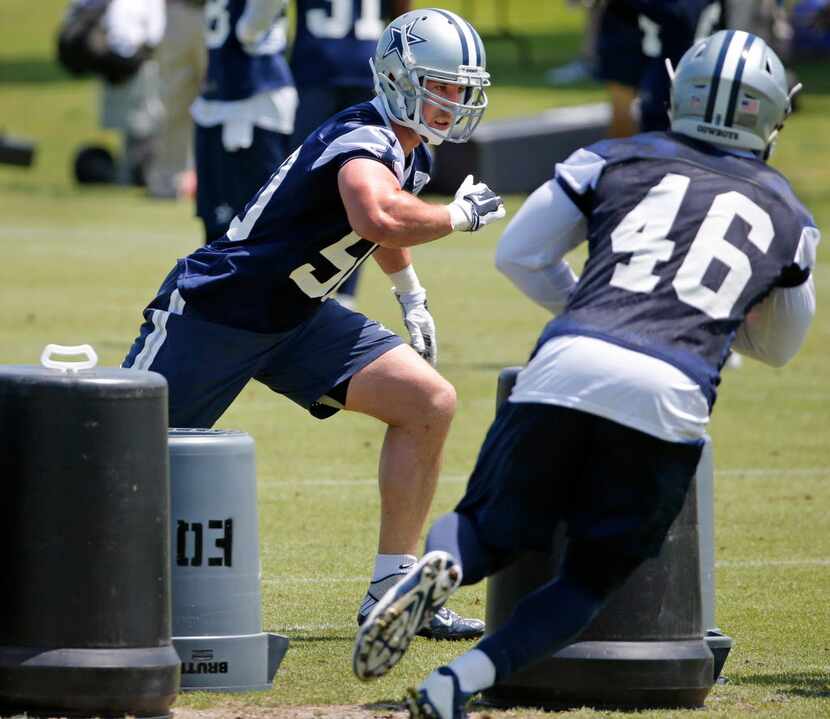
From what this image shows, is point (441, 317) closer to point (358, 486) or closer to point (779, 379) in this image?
point (779, 379)

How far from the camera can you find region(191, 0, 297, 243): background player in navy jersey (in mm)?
11188

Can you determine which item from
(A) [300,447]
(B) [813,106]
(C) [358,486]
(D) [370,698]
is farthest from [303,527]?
(B) [813,106]

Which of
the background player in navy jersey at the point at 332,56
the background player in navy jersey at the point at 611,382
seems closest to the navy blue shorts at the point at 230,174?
the background player in navy jersey at the point at 332,56

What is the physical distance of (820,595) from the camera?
22.7ft

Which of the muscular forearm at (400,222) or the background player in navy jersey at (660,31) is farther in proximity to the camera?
the background player in navy jersey at (660,31)

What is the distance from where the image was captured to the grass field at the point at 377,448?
5.80 m

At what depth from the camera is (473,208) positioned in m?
5.89

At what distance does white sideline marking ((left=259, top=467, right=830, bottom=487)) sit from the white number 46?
161 inches

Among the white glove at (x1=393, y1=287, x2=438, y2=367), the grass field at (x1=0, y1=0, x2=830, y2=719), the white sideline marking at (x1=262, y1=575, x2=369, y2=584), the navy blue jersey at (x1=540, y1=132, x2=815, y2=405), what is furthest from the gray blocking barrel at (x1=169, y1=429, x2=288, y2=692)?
the white sideline marking at (x1=262, y1=575, x2=369, y2=584)

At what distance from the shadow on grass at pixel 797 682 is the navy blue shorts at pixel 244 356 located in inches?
61.4

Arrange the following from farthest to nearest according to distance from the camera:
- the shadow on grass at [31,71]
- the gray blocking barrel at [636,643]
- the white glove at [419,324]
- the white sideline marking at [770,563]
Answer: the shadow on grass at [31,71]
the white sideline marking at [770,563]
the white glove at [419,324]
the gray blocking barrel at [636,643]

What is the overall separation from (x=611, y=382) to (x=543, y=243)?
48 centimetres

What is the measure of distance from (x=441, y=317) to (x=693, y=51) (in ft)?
28.9

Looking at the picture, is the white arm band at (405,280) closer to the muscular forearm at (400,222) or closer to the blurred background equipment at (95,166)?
the muscular forearm at (400,222)
